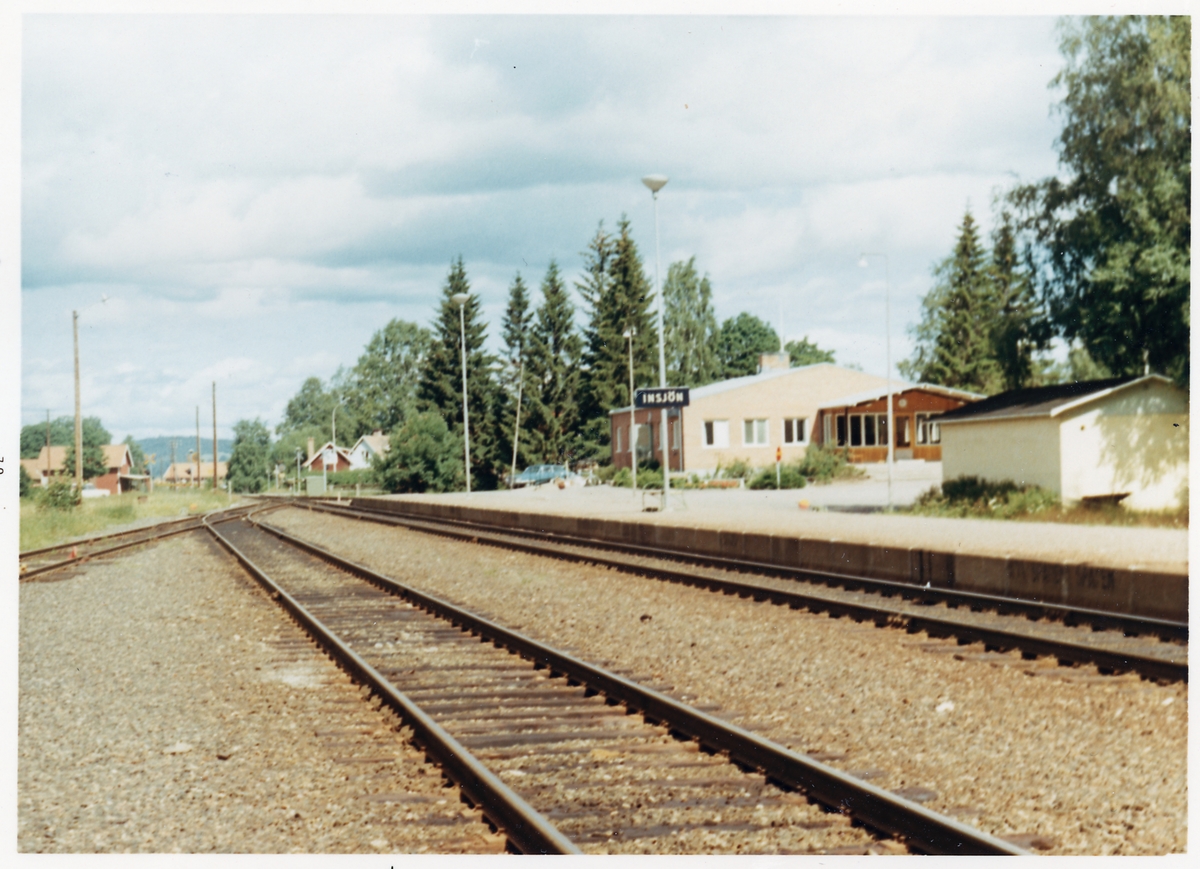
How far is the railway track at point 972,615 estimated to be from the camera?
8.37 m

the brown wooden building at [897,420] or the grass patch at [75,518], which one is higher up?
the brown wooden building at [897,420]

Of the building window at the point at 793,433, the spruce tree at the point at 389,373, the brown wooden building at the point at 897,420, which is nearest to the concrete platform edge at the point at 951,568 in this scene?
the brown wooden building at the point at 897,420

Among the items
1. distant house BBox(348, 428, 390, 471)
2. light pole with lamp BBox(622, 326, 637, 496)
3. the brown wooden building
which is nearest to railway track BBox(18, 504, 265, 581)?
light pole with lamp BBox(622, 326, 637, 496)

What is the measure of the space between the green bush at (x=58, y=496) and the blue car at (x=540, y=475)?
33.0 metres

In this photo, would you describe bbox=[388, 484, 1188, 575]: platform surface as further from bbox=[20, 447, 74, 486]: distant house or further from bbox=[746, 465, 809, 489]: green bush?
bbox=[20, 447, 74, 486]: distant house

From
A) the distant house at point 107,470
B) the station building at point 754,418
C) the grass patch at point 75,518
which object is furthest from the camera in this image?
the station building at point 754,418

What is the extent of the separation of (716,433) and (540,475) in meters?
14.7

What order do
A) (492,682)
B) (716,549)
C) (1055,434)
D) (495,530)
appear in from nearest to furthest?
(492,682), (716,549), (1055,434), (495,530)

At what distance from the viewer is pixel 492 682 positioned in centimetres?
821

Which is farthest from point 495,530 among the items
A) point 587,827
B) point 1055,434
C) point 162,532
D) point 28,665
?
point 587,827

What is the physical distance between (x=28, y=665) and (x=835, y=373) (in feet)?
161

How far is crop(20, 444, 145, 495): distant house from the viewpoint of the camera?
31203 mm

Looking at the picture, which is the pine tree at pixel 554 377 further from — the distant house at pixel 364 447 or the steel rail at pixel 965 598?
the steel rail at pixel 965 598

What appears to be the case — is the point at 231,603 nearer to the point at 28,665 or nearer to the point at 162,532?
the point at 28,665
